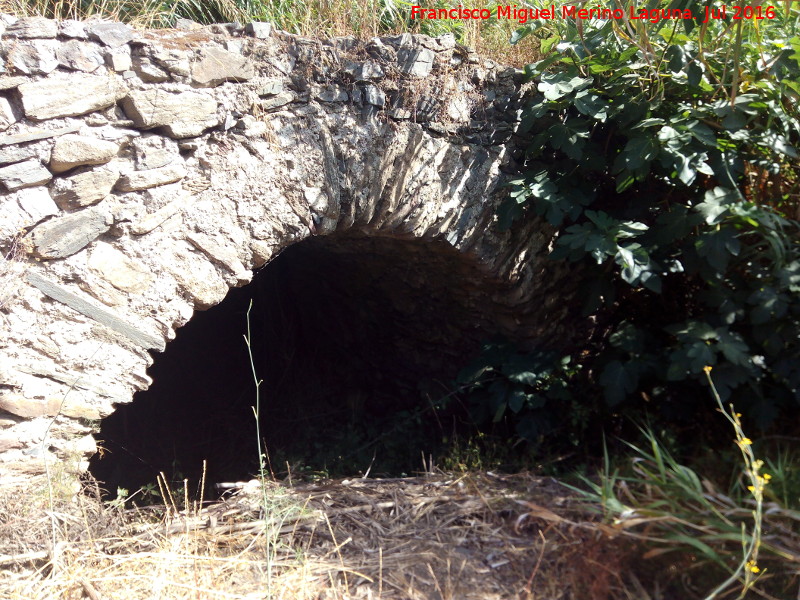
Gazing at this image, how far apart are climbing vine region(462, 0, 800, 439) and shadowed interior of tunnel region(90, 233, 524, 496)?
621 mm

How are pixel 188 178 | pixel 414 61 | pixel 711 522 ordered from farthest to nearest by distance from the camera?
1. pixel 414 61
2. pixel 188 178
3. pixel 711 522

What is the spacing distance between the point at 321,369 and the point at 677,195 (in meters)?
2.69

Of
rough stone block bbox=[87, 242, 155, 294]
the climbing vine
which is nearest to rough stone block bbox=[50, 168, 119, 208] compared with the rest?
rough stone block bbox=[87, 242, 155, 294]

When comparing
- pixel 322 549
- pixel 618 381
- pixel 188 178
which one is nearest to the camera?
pixel 322 549

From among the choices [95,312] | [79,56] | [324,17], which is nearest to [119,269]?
[95,312]

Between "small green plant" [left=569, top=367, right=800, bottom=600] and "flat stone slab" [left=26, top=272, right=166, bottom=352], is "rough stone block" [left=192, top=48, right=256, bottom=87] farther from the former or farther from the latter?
"small green plant" [left=569, top=367, right=800, bottom=600]

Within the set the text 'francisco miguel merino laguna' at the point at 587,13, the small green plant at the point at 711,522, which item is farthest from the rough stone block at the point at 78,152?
the small green plant at the point at 711,522

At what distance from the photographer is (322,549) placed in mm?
2457

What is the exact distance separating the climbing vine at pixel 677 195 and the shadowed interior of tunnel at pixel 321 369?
62cm

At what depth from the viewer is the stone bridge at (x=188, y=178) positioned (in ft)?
7.65

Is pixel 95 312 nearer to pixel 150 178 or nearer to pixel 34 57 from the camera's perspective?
pixel 150 178

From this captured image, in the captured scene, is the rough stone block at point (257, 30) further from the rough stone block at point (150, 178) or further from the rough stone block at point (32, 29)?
the rough stone block at point (32, 29)

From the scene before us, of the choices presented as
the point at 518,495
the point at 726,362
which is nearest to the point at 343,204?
the point at 518,495

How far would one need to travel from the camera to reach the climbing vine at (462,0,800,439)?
2.67 meters
